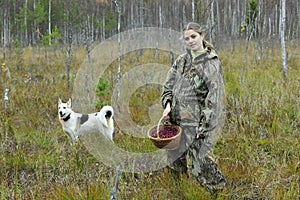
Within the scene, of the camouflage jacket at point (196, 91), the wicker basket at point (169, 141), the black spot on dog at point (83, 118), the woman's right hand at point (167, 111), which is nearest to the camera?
the camouflage jacket at point (196, 91)

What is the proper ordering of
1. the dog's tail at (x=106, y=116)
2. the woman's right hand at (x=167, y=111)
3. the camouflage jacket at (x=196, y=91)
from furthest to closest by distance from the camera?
the dog's tail at (x=106, y=116)
the woman's right hand at (x=167, y=111)
the camouflage jacket at (x=196, y=91)

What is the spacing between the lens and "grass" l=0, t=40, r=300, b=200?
2805 mm

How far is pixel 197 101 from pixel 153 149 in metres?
1.40

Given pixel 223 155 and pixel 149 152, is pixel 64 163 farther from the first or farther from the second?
pixel 223 155

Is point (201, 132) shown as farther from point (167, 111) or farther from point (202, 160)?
point (167, 111)

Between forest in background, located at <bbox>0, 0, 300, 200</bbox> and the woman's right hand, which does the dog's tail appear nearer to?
forest in background, located at <bbox>0, 0, 300, 200</bbox>

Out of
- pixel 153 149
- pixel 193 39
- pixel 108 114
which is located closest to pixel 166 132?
pixel 193 39

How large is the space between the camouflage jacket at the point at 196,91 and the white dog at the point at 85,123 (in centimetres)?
161

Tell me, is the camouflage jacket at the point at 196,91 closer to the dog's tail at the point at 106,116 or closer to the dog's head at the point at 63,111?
the dog's tail at the point at 106,116

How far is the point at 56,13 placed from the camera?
25.0 m

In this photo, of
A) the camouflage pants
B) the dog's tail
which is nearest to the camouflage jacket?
the camouflage pants

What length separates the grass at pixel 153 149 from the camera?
280 cm

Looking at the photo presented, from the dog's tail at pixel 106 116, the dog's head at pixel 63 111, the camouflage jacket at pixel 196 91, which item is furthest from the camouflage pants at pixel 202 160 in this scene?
the dog's head at pixel 63 111

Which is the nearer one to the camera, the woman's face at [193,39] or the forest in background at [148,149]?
the woman's face at [193,39]
